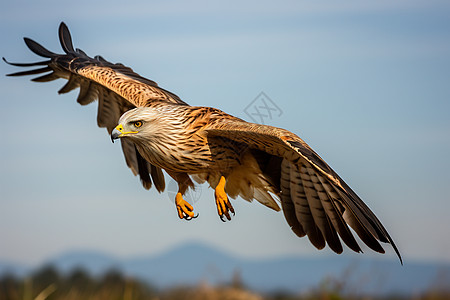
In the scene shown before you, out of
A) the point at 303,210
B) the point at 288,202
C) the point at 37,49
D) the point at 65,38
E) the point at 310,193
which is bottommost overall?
the point at 303,210

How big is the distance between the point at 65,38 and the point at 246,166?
509cm

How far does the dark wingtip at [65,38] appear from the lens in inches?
460

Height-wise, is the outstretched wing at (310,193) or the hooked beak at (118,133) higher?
the hooked beak at (118,133)

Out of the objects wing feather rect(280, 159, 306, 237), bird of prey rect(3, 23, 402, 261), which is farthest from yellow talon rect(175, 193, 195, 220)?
wing feather rect(280, 159, 306, 237)

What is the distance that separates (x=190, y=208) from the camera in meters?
8.44

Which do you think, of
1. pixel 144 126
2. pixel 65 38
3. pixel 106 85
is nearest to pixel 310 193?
pixel 144 126

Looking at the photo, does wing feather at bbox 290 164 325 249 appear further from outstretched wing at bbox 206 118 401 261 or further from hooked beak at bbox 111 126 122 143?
hooked beak at bbox 111 126 122 143

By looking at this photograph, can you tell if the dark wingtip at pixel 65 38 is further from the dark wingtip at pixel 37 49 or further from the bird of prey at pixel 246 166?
the bird of prey at pixel 246 166

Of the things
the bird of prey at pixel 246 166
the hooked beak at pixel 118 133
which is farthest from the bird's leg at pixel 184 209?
the hooked beak at pixel 118 133

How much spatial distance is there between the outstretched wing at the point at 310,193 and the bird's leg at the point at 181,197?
86 centimetres

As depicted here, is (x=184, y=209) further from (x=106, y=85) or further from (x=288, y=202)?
(x=106, y=85)

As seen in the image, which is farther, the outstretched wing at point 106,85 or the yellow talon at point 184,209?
the outstretched wing at point 106,85

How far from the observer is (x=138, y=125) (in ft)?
25.9

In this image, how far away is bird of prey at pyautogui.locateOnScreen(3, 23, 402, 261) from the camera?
7.45 meters
